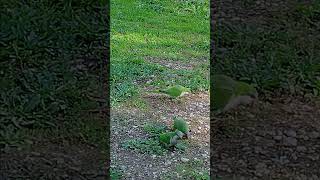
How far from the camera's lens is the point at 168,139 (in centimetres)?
355

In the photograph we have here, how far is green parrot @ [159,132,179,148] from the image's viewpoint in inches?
139

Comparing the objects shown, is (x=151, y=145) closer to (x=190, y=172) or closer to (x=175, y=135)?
(x=175, y=135)

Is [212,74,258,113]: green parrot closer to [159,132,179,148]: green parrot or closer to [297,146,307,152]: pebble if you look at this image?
[159,132,179,148]: green parrot

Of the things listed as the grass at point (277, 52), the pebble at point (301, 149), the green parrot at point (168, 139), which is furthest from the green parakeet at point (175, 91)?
the pebble at point (301, 149)

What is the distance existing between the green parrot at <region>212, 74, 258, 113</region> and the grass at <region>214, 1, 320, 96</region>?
13 cm

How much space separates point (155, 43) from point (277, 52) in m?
1.03

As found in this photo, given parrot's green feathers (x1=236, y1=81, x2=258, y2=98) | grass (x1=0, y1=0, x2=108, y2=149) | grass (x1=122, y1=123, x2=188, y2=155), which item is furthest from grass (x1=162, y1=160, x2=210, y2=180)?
parrot's green feathers (x1=236, y1=81, x2=258, y2=98)

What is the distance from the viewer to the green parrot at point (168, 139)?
3525 millimetres

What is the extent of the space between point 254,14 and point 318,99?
176 centimetres

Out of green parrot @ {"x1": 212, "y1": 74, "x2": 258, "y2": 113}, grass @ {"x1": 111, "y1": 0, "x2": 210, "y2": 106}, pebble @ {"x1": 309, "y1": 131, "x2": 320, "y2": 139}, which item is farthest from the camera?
grass @ {"x1": 111, "y1": 0, "x2": 210, "y2": 106}

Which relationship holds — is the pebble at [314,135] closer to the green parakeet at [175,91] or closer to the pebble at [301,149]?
the pebble at [301,149]

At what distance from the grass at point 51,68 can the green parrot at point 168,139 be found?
29cm

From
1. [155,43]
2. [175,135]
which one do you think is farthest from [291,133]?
[155,43]

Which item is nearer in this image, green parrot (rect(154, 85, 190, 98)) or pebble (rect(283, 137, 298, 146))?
pebble (rect(283, 137, 298, 146))
